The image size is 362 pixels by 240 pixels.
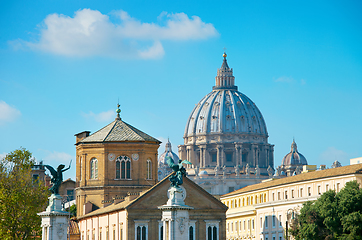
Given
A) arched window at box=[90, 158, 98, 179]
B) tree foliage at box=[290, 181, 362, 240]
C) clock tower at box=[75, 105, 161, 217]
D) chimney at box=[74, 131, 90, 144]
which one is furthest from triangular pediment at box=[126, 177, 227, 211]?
chimney at box=[74, 131, 90, 144]

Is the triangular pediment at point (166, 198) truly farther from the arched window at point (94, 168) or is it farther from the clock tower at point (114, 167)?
the arched window at point (94, 168)

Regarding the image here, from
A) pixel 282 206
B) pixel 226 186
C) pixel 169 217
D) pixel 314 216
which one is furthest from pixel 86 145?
pixel 226 186

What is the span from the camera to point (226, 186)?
19200 centimetres

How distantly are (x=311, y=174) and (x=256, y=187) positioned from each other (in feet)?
57.5

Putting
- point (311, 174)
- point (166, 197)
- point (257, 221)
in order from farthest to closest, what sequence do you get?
point (257, 221)
point (311, 174)
point (166, 197)

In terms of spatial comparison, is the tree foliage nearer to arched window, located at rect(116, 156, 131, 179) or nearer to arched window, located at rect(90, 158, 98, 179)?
arched window, located at rect(116, 156, 131, 179)

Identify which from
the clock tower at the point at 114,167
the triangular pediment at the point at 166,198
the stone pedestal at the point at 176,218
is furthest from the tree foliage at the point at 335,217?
the clock tower at the point at 114,167

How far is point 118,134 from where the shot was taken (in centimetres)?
8894

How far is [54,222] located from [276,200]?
40652 mm

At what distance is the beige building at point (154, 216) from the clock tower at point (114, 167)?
16.9 feet

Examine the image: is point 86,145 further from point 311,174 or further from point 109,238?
point 311,174

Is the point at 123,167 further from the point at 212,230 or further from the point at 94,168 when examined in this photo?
the point at 212,230

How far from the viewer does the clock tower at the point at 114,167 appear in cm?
8738

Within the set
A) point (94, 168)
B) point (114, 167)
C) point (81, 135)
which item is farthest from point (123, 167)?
point (81, 135)
